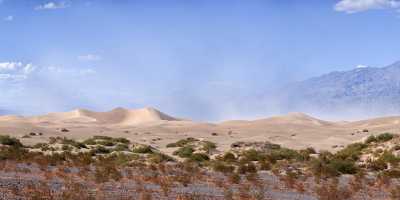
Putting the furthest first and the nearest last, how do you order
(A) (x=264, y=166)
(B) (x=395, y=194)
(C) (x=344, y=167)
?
(A) (x=264, y=166)
(C) (x=344, y=167)
(B) (x=395, y=194)

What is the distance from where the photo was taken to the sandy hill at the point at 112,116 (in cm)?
12533

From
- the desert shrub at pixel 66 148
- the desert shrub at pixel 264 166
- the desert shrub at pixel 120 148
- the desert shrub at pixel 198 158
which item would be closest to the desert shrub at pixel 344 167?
the desert shrub at pixel 264 166

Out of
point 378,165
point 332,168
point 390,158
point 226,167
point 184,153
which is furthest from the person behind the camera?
Result: point 184,153

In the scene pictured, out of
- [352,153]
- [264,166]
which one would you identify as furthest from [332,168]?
[352,153]

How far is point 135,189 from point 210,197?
111 inches

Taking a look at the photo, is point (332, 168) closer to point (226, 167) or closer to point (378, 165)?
point (378, 165)

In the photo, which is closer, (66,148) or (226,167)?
(226,167)

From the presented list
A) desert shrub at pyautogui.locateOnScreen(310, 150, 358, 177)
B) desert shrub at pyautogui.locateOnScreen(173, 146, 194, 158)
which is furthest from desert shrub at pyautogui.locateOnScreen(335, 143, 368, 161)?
desert shrub at pyautogui.locateOnScreen(173, 146, 194, 158)

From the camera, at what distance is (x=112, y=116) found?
132m

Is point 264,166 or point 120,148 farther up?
point 120,148

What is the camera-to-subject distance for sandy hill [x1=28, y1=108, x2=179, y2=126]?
12533cm

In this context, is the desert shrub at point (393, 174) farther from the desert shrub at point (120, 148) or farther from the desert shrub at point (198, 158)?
the desert shrub at point (120, 148)

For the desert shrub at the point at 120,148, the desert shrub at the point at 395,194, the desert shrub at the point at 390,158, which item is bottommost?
the desert shrub at the point at 395,194

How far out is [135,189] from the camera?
21.9m
